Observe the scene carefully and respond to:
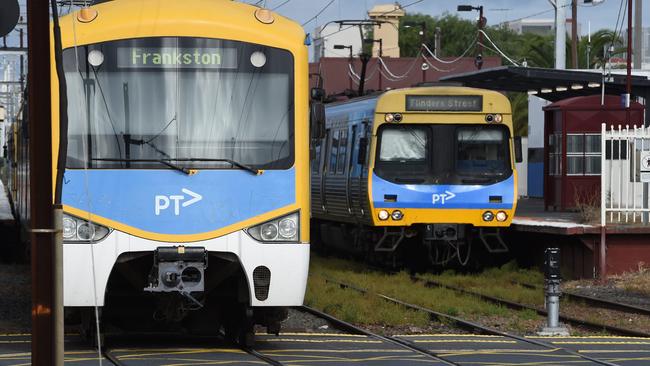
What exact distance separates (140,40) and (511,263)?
13.7 m

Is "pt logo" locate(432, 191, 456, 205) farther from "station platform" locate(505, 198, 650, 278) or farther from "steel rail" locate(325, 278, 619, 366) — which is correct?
"steel rail" locate(325, 278, 619, 366)

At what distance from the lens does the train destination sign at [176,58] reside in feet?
39.9

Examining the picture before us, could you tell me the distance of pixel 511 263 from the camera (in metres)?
24.8

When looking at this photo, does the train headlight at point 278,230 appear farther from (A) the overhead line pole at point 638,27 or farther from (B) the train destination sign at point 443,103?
(A) the overhead line pole at point 638,27

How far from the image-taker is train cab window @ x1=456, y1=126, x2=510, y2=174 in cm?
2309

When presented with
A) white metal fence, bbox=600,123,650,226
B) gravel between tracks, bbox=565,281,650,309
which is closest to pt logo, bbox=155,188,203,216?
gravel between tracks, bbox=565,281,650,309

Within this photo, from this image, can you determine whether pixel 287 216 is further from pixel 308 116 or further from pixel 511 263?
pixel 511 263

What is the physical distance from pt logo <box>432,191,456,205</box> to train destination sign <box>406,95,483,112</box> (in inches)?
53.5

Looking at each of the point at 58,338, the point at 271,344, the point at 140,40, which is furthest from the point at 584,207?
the point at 58,338

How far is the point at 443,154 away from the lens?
2317cm

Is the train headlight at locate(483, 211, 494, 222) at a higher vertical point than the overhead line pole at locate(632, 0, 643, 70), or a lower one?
lower

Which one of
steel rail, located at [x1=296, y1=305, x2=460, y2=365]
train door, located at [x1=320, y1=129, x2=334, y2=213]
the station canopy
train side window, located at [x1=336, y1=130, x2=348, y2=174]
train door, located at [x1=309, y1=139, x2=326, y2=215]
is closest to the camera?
steel rail, located at [x1=296, y1=305, x2=460, y2=365]

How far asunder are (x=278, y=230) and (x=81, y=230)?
5.35 feet

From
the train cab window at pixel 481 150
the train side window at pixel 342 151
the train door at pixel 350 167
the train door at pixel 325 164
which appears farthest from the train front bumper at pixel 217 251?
the train door at pixel 325 164
